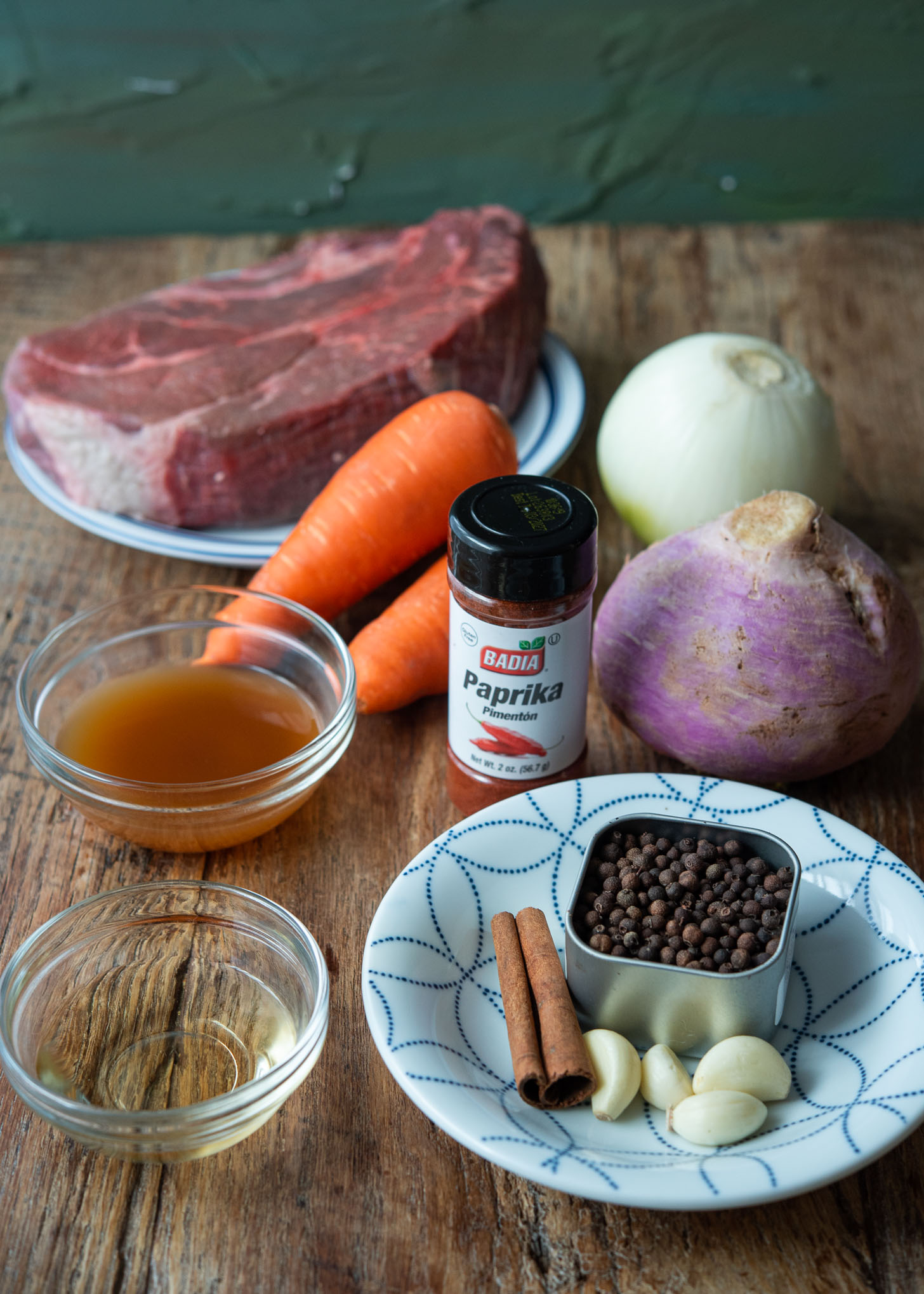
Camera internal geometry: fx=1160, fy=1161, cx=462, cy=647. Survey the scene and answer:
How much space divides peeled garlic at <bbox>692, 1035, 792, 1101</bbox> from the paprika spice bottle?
32 centimetres

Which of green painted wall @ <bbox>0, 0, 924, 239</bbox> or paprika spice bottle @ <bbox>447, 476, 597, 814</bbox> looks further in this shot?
green painted wall @ <bbox>0, 0, 924, 239</bbox>

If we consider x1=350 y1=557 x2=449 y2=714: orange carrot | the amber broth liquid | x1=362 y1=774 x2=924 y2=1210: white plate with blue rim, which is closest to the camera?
x1=362 y1=774 x2=924 y2=1210: white plate with blue rim

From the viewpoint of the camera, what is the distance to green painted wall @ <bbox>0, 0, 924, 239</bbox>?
7.09ft

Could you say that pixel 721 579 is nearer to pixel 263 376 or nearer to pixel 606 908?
pixel 606 908

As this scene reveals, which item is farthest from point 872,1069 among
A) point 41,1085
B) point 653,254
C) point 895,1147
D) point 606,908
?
point 653,254

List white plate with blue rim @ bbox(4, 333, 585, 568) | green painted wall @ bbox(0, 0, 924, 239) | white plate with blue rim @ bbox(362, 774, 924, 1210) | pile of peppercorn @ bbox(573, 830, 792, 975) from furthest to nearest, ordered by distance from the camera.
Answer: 1. green painted wall @ bbox(0, 0, 924, 239)
2. white plate with blue rim @ bbox(4, 333, 585, 568)
3. pile of peppercorn @ bbox(573, 830, 792, 975)
4. white plate with blue rim @ bbox(362, 774, 924, 1210)

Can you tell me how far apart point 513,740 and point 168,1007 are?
1.21 ft

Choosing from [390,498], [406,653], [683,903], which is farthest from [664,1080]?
[390,498]

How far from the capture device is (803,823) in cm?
101

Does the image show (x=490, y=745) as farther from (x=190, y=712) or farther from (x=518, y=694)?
(x=190, y=712)

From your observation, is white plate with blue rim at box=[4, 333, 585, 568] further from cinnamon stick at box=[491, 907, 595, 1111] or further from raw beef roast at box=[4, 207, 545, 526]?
cinnamon stick at box=[491, 907, 595, 1111]

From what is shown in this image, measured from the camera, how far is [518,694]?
101 centimetres

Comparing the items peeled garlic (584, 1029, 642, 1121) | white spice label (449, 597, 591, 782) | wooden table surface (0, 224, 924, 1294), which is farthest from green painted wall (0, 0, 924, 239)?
peeled garlic (584, 1029, 642, 1121)

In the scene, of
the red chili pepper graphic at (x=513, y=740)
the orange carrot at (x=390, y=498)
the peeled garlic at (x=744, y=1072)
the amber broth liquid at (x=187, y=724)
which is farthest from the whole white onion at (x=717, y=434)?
the peeled garlic at (x=744, y=1072)
